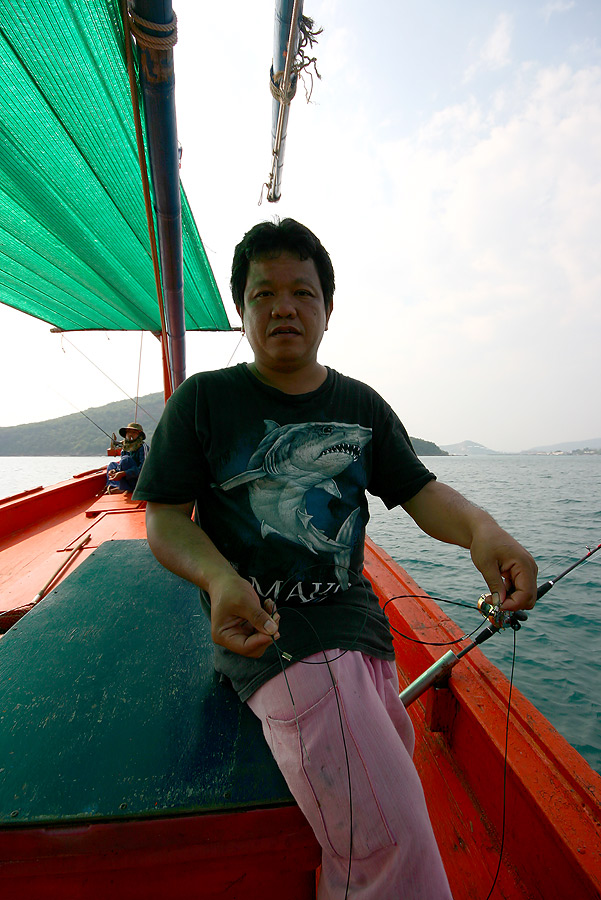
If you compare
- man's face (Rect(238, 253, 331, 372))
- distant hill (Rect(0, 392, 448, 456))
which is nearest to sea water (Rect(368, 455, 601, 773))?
man's face (Rect(238, 253, 331, 372))

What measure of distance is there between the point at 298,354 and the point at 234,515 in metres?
0.56

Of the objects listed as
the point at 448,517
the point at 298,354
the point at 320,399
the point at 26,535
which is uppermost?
the point at 298,354

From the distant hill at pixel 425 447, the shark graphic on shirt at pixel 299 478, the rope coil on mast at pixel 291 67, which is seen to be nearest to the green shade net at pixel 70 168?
the rope coil on mast at pixel 291 67

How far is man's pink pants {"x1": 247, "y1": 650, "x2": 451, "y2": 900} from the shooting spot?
826 mm

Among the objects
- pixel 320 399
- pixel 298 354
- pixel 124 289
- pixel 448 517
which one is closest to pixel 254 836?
pixel 448 517

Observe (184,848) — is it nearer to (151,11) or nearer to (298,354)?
(298,354)

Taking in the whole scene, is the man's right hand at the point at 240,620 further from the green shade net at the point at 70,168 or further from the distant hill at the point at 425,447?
the distant hill at the point at 425,447

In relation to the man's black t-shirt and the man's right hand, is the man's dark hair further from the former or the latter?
the man's right hand

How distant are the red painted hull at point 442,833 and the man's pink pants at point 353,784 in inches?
3.9

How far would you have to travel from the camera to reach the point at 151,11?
5.15ft

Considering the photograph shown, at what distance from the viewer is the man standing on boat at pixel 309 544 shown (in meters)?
0.86

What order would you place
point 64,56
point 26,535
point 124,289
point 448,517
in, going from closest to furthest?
point 448,517
point 64,56
point 124,289
point 26,535

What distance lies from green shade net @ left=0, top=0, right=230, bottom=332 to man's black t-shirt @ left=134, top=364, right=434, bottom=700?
177 cm

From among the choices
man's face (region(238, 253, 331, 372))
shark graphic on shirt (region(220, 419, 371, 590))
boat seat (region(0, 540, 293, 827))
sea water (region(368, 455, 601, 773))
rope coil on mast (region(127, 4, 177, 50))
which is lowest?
sea water (region(368, 455, 601, 773))
